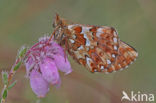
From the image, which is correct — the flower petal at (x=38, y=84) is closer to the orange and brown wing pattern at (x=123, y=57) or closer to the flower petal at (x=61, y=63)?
the flower petal at (x=61, y=63)

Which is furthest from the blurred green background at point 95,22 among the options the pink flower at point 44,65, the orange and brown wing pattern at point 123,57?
the pink flower at point 44,65

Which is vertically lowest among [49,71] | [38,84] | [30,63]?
[38,84]

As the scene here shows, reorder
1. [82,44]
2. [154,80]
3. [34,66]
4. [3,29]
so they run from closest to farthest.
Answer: [34,66], [82,44], [154,80], [3,29]

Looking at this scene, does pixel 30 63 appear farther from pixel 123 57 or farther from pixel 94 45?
pixel 123 57

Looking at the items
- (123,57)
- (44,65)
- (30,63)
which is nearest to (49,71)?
(44,65)

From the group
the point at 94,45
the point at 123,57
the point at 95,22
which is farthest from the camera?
the point at 95,22

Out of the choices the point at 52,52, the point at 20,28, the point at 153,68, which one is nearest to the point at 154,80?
the point at 153,68

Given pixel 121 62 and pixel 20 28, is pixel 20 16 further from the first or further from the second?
pixel 121 62
